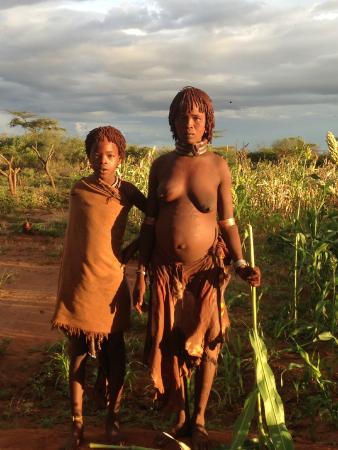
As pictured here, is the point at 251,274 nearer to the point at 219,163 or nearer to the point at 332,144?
the point at 219,163

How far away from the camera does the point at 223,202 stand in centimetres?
220

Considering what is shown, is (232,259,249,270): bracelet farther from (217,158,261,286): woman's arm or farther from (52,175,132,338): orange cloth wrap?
(52,175,132,338): orange cloth wrap

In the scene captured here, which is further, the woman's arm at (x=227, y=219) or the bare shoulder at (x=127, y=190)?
the bare shoulder at (x=127, y=190)

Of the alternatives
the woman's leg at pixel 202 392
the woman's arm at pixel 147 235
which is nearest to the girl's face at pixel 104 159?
the woman's arm at pixel 147 235

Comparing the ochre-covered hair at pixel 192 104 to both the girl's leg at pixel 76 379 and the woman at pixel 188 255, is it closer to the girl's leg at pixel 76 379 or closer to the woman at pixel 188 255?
the woman at pixel 188 255

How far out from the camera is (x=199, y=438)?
2279mm

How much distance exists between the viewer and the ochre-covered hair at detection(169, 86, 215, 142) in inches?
82.7

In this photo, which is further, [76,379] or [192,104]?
[76,379]

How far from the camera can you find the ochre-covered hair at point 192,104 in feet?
6.89

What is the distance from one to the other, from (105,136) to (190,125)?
0.37 meters

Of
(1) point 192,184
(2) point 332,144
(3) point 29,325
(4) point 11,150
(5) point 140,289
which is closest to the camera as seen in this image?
(1) point 192,184

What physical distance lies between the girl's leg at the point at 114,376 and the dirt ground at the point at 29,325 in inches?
3.5

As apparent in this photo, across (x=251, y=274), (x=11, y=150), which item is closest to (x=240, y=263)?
(x=251, y=274)

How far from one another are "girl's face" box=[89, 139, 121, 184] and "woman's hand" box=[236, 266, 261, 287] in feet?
2.24
